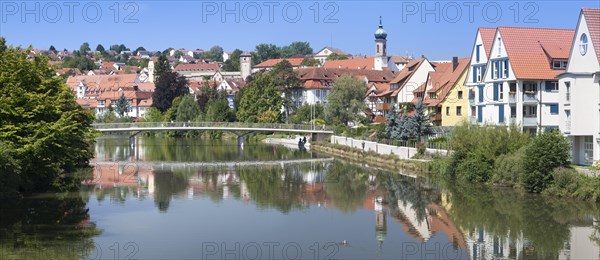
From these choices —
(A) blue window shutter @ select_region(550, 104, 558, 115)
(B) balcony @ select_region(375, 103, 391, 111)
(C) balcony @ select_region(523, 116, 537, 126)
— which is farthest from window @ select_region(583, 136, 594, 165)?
(B) balcony @ select_region(375, 103, 391, 111)

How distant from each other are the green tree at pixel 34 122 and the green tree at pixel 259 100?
44.8m

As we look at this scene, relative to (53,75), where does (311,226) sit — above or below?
below

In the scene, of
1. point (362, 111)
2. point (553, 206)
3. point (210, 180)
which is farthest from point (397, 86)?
point (553, 206)

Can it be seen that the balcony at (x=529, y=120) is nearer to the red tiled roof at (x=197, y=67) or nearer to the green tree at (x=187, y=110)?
the green tree at (x=187, y=110)

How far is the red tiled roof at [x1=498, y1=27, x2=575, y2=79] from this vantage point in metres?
43.9

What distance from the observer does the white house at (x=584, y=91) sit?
3588 centimetres

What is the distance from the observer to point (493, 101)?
153ft

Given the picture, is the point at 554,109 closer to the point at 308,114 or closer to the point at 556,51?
the point at 556,51

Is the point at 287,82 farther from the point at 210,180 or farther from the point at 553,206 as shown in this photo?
the point at 553,206

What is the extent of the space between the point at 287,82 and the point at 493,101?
47052 millimetres

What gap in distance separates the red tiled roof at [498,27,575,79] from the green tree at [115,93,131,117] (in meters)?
87.8

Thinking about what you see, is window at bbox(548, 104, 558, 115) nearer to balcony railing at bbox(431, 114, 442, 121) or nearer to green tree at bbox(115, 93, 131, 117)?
balcony railing at bbox(431, 114, 442, 121)

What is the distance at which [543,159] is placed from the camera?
33844 millimetres

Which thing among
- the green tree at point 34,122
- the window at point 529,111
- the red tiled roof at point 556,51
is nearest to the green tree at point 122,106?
the green tree at point 34,122
